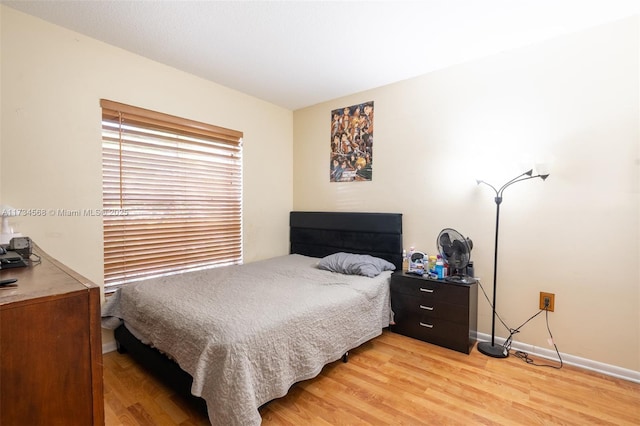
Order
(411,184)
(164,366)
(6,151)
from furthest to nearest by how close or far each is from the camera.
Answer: (411,184), (6,151), (164,366)

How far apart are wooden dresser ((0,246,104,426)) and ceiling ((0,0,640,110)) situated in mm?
1974

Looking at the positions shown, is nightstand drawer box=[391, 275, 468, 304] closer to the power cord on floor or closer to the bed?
the bed

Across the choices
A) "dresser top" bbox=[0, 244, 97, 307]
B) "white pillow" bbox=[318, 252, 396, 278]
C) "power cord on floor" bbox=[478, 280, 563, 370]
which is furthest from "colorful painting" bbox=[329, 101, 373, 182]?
"dresser top" bbox=[0, 244, 97, 307]

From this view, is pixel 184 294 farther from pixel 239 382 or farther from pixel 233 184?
pixel 233 184

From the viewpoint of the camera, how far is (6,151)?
6.68ft

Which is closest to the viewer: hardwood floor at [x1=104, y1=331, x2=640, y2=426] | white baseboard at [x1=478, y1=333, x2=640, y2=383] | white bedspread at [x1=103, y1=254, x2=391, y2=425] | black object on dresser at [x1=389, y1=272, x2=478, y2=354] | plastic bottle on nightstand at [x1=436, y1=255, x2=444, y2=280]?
white bedspread at [x1=103, y1=254, x2=391, y2=425]

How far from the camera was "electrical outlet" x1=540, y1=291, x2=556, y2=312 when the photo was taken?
2.39m

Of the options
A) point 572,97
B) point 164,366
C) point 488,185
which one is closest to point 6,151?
point 164,366

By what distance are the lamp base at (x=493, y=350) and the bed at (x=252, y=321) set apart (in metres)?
0.80

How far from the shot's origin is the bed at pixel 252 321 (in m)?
1.50

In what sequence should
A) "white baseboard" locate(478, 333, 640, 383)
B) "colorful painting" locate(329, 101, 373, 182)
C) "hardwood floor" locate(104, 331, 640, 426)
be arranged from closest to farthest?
1. "hardwood floor" locate(104, 331, 640, 426)
2. "white baseboard" locate(478, 333, 640, 383)
3. "colorful painting" locate(329, 101, 373, 182)

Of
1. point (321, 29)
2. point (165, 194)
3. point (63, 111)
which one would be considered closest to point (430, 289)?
point (321, 29)

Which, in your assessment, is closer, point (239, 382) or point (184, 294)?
point (239, 382)

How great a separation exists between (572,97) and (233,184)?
326cm
